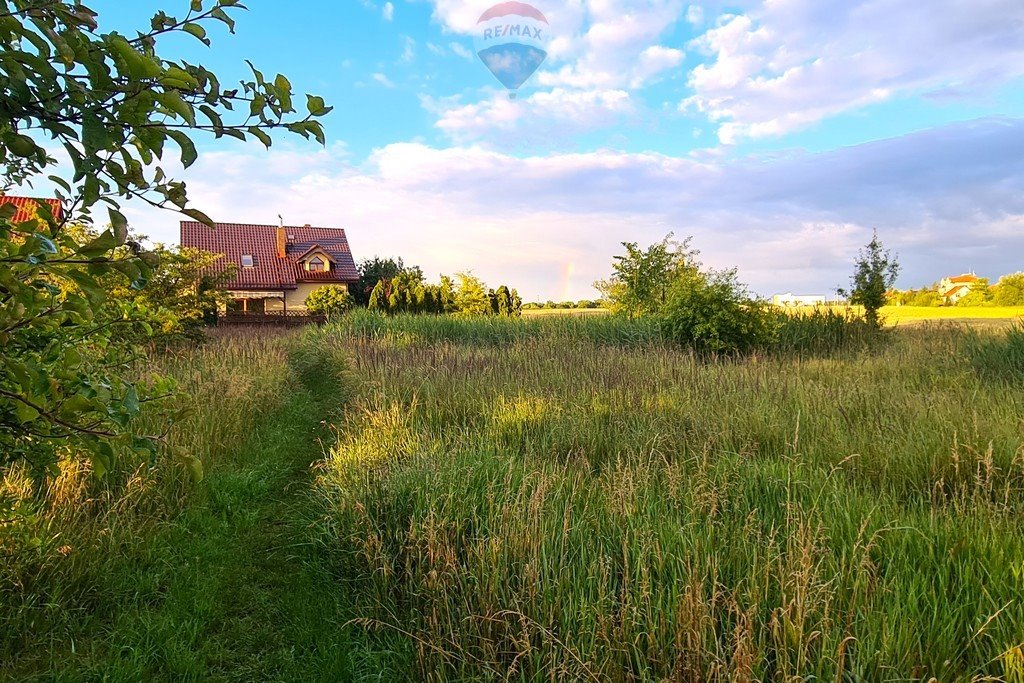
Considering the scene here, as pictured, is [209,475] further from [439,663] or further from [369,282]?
[369,282]

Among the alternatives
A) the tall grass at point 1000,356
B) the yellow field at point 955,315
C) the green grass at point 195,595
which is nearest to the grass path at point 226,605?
the green grass at point 195,595

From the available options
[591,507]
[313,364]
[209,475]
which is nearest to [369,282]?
[313,364]

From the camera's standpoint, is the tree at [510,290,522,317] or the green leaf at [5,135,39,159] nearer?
the green leaf at [5,135,39,159]

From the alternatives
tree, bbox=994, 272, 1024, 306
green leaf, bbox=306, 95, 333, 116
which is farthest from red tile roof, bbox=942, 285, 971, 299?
green leaf, bbox=306, 95, 333, 116

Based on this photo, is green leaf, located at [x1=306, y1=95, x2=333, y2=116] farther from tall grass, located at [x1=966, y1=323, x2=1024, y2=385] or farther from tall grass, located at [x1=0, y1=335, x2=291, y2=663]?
tall grass, located at [x1=966, y1=323, x2=1024, y2=385]

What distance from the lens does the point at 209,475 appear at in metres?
5.36

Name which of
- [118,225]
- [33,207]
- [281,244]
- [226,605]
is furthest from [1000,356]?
[281,244]

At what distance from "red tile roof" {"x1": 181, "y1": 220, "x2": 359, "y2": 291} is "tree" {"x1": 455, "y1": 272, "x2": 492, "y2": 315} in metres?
19.0

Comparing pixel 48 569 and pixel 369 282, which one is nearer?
pixel 48 569

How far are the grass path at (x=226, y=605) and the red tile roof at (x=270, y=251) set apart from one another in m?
36.0

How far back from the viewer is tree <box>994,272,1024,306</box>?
32.2 meters

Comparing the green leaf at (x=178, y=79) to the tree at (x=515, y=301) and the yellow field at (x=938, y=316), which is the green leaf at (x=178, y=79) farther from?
the tree at (x=515, y=301)

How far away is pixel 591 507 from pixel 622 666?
119cm

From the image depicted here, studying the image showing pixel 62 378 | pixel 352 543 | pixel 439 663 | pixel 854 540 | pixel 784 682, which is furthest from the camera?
pixel 352 543
